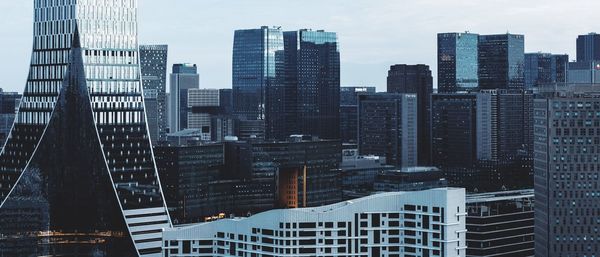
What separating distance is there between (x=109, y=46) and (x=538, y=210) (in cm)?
4873

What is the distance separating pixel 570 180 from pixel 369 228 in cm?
4130

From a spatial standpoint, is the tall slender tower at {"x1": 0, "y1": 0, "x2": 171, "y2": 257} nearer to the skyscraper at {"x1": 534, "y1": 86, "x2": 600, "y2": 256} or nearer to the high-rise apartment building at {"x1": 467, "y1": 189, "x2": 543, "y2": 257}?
the high-rise apartment building at {"x1": 467, "y1": 189, "x2": 543, "y2": 257}

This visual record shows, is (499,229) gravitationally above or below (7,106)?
below

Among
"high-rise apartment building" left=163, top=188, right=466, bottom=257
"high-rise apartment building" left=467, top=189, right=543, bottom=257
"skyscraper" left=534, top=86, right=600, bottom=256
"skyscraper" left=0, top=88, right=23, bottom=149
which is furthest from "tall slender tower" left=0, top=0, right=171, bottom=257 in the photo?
"skyscraper" left=0, top=88, right=23, bottom=149

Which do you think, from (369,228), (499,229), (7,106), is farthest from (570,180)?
(7,106)

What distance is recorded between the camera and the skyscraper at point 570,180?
11594 cm

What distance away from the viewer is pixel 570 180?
116 m

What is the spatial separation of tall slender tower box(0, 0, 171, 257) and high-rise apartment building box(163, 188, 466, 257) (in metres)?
23.2

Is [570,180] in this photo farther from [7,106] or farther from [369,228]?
[7,106]

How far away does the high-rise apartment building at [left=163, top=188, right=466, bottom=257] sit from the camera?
80.7 m

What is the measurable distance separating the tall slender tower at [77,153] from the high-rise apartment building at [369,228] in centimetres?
2325

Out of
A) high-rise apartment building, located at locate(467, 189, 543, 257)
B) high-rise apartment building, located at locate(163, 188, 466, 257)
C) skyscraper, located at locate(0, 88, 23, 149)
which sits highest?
skyscraper, located at locate(0, 88, 23, 149)

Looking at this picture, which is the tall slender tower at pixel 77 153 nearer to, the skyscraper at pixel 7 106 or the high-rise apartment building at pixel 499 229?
the high-rise apartment building at pixel 499 229

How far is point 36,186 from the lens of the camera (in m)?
104
